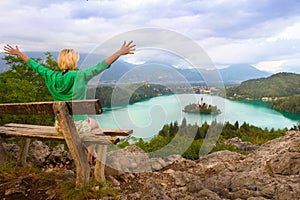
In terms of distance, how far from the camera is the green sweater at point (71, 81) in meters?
3.06

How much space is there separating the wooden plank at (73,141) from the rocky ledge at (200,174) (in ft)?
1.92

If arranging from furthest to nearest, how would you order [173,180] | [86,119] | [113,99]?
[173,180] → [86,119] → [113,99]

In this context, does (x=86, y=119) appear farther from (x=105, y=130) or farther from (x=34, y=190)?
(x=34, y=190)

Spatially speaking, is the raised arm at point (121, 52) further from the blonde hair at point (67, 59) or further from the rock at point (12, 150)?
the rock at point (12, 150)

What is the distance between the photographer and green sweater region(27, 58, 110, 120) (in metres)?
3.06

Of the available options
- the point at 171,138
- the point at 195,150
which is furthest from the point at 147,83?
the point at 195,150

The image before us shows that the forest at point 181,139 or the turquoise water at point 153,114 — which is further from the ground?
the turquoise water at point 153,114

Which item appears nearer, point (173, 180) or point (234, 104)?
point (173, 180)

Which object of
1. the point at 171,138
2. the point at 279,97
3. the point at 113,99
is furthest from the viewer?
the point at 279,97

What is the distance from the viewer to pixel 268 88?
249 ft

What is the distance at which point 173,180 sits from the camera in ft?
14.6

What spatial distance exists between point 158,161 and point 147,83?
2262 mm

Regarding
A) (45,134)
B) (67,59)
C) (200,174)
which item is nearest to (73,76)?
(67,59)

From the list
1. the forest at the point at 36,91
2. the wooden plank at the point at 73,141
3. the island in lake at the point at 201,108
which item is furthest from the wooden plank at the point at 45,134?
the island in lake at the point at 201,108
